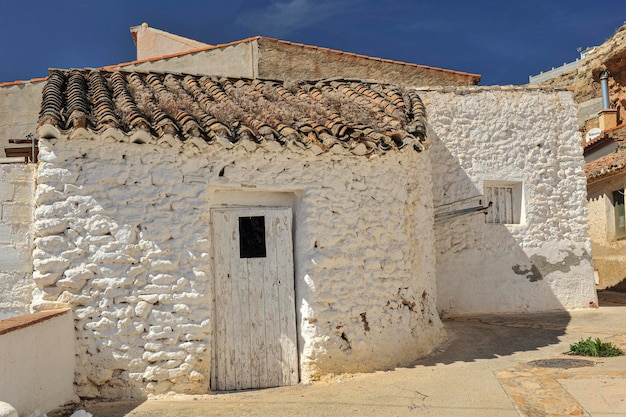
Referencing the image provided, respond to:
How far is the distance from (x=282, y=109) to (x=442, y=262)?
15.3 ft

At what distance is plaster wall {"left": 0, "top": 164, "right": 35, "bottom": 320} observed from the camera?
711 centimetres

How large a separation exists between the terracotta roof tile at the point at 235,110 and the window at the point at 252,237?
0.97m

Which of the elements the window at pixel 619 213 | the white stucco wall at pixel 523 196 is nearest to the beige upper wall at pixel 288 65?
the white stucco wall at pixel 523 196

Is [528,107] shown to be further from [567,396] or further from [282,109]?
[567,396]

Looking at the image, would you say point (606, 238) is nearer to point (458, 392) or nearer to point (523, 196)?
point (523, 196)

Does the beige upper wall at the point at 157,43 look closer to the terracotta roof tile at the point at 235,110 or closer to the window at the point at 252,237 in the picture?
the terracotta roof tile at the point at 235,110

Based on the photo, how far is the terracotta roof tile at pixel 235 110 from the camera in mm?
7262

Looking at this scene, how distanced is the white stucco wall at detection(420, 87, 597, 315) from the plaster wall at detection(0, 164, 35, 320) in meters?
6.91

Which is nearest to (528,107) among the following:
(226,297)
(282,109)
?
(282,109)

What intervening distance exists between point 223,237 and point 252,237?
0.35 meters

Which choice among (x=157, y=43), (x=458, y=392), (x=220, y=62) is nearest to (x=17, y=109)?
(x=157, y=43)

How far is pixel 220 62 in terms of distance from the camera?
13.5 m

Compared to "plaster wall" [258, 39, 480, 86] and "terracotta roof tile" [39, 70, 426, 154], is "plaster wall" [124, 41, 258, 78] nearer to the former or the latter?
"plaster wall" [258, 39, 480, 86]

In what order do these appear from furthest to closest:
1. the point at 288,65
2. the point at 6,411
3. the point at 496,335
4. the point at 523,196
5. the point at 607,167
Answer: the point at 607,167 < the point at 288,65 < the point at 523,196 < the point at 496,335 < the point at 6,411
